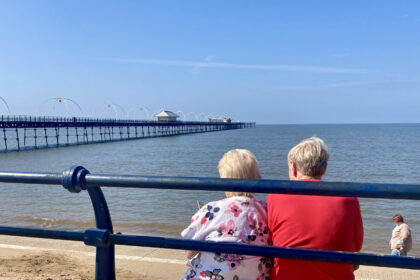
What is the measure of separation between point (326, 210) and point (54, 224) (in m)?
11.2

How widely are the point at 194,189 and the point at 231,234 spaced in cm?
43

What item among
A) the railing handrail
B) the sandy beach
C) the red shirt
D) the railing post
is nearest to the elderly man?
the red shirt

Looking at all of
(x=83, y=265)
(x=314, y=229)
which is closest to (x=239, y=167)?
(x=314, y=229)

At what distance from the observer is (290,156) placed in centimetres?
213

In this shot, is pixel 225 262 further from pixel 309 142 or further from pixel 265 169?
pixel 265 169

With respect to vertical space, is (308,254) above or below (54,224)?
above

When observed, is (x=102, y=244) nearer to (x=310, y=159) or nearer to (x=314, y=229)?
(x=314, y=229)

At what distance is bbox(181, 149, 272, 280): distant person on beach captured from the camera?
1.84 metres

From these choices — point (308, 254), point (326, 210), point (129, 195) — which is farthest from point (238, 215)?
point (129, 195)

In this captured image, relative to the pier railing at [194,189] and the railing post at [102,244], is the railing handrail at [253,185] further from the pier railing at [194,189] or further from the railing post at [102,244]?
the railing post at [102,244]

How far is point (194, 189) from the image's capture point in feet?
5.13

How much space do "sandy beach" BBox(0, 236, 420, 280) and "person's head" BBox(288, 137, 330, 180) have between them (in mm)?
2379

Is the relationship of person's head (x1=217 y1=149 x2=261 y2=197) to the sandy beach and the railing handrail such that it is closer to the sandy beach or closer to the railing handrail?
the railing handrail

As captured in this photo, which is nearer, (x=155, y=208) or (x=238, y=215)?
(x=238, y=215)
